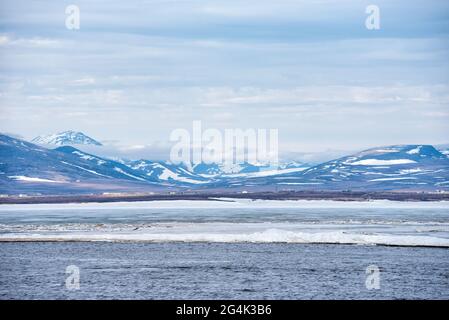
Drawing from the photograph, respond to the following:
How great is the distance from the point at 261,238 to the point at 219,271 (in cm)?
1381

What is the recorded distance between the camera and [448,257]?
154 feet

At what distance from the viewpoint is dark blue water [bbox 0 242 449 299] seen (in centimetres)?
3609

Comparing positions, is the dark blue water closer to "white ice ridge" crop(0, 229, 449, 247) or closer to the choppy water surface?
the choppy water surface

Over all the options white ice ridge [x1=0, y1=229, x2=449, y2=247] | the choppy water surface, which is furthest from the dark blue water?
white ice ridge [x1=0, y1=229, x2=449, y2=247]

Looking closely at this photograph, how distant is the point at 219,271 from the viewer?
42.0 metres

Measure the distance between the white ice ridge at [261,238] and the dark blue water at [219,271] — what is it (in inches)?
51.8

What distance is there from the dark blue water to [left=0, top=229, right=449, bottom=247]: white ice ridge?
4.31 ft

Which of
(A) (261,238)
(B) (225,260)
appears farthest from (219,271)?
(A) (261,238)

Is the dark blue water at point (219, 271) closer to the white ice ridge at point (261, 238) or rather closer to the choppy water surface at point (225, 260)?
the choppy water surface at point (225, 260)

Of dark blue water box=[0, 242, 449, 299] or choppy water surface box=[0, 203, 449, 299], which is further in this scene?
choppy water surface box=[0, 203, 449, 299]

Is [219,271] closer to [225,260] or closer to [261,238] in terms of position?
[225,260]
